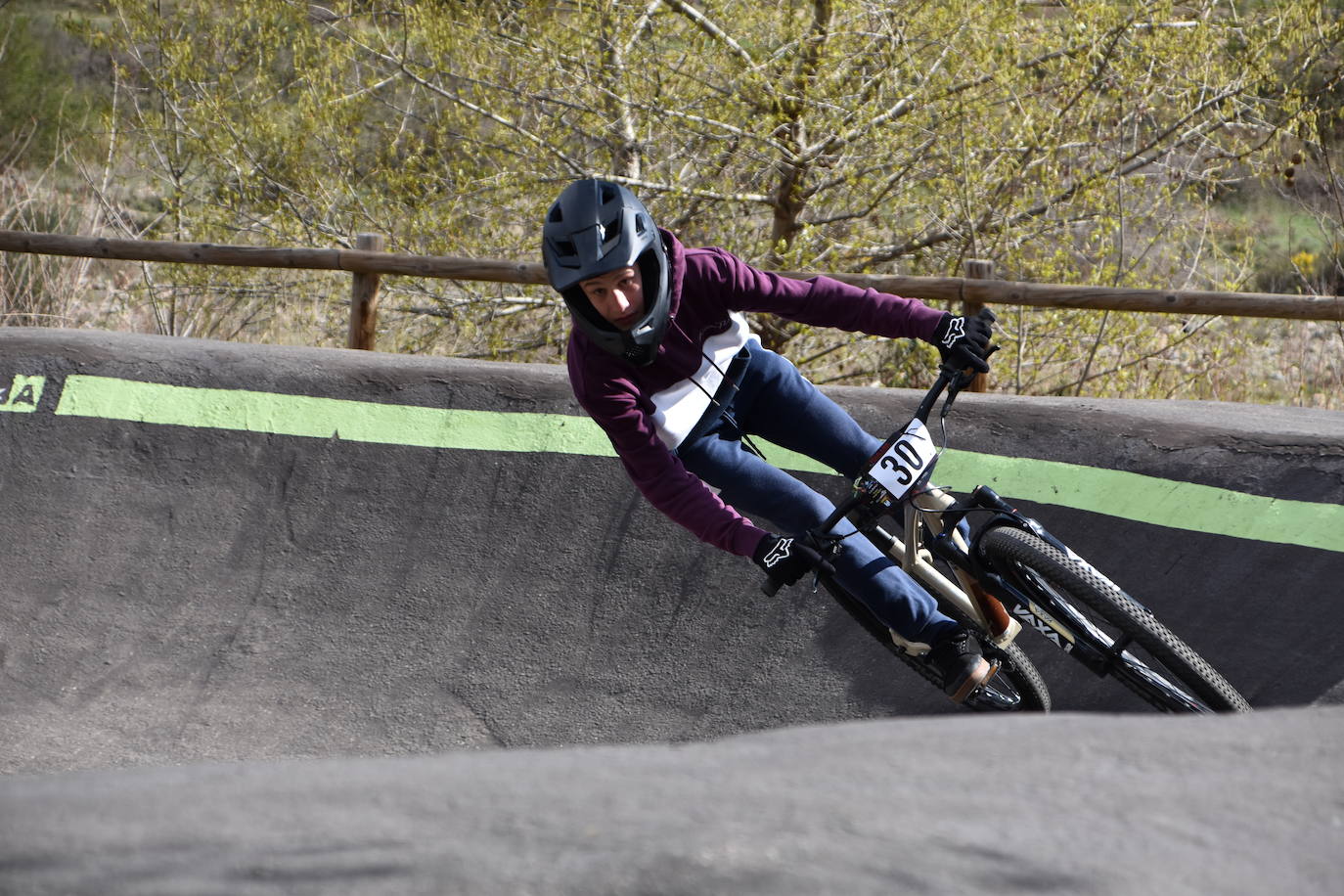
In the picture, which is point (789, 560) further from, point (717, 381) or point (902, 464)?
point (717, 381)

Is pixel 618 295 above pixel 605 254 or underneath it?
underneath

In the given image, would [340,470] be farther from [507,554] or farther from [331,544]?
[507,554]

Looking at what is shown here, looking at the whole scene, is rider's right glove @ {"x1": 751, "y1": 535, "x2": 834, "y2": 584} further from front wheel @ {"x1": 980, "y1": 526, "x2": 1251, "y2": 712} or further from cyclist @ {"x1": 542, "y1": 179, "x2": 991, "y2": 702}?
front wheel @ {"x1": 980, "y1": 526, "x2": 1251, "y2": 712}

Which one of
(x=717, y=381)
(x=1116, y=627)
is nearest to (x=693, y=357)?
(x=717, y=381)

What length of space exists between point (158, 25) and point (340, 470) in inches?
269

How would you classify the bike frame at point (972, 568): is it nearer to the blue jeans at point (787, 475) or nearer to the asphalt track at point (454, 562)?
the blue jeans at point (787, 475)

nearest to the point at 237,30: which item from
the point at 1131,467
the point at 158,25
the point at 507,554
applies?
the point at 158,25

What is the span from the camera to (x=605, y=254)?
3.45m

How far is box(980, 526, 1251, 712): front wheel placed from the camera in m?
3.41

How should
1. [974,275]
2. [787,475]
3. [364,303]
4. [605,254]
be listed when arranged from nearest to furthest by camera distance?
[605,254] < [787,475] < [974,275] < [364,303]

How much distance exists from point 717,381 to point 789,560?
68 cm

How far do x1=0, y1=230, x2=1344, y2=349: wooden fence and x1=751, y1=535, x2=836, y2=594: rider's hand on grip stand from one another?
308 cm

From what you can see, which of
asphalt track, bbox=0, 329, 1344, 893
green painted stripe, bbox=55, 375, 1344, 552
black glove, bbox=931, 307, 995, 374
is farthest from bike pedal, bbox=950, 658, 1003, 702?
green painted stripe, bbox=55, 375, 1344, 552

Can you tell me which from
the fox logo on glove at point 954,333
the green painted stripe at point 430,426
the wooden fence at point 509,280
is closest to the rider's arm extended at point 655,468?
the fox logo on glove at point 954,333
